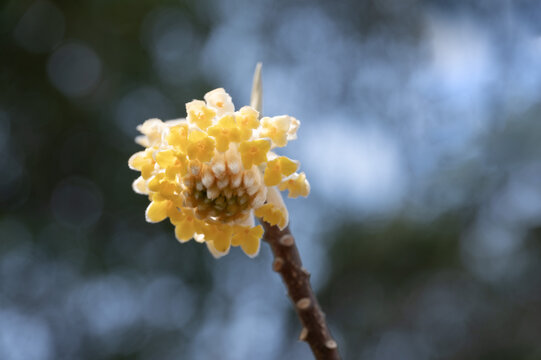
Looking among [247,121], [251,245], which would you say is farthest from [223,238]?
[247,121]

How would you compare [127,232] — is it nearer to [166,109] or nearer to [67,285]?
[67,285]

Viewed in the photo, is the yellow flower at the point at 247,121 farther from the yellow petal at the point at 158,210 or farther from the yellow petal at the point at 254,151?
the yellow petal at the point at 158,210

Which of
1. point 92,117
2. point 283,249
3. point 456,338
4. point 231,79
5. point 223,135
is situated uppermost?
point 92,117

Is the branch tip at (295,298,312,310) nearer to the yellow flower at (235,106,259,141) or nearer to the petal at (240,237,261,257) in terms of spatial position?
the petal at (240,237,261,257)

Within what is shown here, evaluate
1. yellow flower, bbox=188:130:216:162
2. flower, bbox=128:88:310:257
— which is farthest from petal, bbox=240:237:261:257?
yellow flower, bbox=188:130:216:162

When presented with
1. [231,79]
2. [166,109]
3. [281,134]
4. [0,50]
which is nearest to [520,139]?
[231,79]

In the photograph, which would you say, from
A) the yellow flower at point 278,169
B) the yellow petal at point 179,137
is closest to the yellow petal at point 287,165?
the yellow flower at point 278,169
